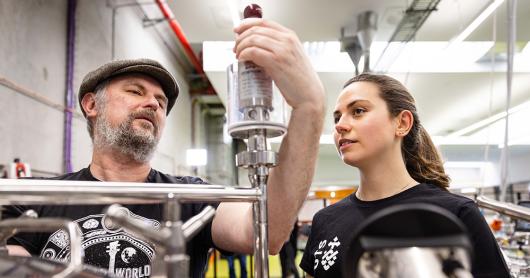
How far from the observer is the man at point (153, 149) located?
57 centimetres

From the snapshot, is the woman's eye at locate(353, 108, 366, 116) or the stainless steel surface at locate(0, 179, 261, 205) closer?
the stainless steel surface at locate(0, 179, 261, 205)

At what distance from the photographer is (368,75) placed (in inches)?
54.7

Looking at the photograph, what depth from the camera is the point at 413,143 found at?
54.3 inches

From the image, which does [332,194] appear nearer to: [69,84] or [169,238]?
[69,84]

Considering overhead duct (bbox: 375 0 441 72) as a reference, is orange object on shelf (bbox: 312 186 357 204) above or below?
below

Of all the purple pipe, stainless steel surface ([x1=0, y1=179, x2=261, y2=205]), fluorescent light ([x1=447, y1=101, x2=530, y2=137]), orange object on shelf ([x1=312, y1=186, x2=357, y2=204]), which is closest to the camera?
stainless steel surface ([x1=0, y1=179, x2=261, y2=205])

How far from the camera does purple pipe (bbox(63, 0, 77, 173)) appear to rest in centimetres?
302

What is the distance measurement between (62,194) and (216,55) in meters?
0.72

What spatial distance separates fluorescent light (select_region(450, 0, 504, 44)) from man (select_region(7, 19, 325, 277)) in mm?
2944

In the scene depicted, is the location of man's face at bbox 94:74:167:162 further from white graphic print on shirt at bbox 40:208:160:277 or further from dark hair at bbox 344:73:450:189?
dark hair at bbox 344:73:450:189

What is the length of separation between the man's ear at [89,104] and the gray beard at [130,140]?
12 centimetres

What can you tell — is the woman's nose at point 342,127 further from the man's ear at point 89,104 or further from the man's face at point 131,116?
the man's ear at point 89,104

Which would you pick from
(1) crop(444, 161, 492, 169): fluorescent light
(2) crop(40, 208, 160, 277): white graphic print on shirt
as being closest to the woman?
(2) crop(40, 208, 160, 277): white graphic print on shirt

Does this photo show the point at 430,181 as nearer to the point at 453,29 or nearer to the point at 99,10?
the point at 453,29
